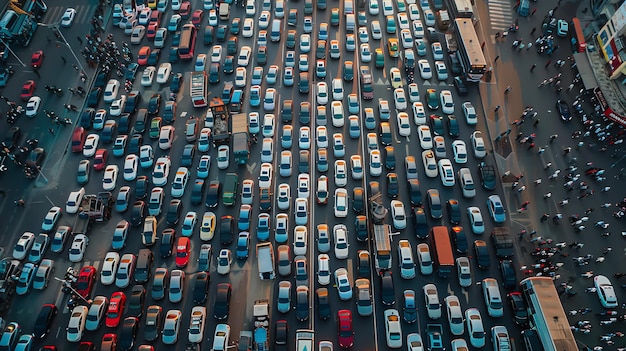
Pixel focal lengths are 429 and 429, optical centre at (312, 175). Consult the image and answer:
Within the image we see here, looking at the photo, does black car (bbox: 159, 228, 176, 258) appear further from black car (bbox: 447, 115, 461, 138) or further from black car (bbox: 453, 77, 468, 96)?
black car (bbox: 453, 77, 468, 96)

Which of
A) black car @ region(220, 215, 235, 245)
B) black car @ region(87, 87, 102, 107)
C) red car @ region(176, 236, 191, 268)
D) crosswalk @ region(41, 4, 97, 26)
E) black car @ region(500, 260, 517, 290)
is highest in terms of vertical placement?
crosswalk @ region(41, 4, 97, 26)

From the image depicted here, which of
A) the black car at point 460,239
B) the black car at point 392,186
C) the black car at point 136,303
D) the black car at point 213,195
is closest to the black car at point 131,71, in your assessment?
the black car at point 213,195

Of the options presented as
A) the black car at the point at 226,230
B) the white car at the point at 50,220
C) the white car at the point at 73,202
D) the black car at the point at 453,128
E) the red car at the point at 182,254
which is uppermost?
the black car at the point at 453,128

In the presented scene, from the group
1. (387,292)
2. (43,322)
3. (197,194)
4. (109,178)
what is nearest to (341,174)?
(387,292)

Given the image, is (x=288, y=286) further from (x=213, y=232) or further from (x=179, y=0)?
(x=179, y=0)

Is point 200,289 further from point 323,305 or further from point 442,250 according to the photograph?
point 442,250

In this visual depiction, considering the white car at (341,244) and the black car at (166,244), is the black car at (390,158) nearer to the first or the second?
the white car at (341,244)

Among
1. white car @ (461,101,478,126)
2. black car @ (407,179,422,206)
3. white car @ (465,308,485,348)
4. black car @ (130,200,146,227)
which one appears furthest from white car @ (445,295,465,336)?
black car @ (130,200,146,227)
